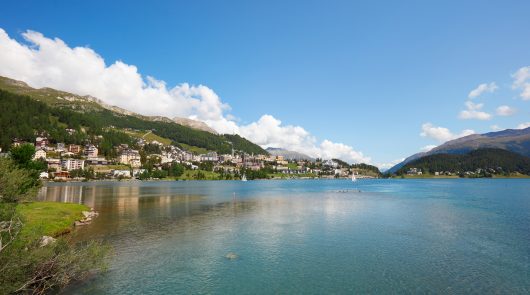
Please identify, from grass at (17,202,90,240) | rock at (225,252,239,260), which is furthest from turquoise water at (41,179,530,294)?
grass at (17,202,90,240)

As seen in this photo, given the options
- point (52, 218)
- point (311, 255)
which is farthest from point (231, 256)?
point (52, 218)

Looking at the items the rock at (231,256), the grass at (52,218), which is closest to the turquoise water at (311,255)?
the rock at (231,256)

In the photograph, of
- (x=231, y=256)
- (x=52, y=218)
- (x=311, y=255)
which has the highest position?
(x=52, y=218)

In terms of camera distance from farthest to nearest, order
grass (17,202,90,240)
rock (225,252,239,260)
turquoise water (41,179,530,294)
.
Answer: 1. grass (17,202,90,240)
2. rock (225,252,239,260)
3. turquoise water (41,179,530,294)

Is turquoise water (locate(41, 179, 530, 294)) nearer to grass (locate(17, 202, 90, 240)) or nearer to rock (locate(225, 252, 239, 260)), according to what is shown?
rock (locate(225, 252, 239, 260))

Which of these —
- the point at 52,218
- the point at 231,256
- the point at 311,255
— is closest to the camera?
the point at 231,256

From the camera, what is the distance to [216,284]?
2922 centimetres

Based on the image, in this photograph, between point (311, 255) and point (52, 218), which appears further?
point (52, 218)

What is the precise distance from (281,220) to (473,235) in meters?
32.7

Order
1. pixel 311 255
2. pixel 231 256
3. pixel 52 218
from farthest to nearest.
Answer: pixel 52 218
pixel 311 255
pixel 231 256

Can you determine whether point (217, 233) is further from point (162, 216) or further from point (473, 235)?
point (473, 235)

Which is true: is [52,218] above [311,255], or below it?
above

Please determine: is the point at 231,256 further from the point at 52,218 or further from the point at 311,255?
the point at 52,218

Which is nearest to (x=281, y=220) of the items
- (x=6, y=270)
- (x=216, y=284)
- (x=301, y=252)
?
(x=301, y=252)
